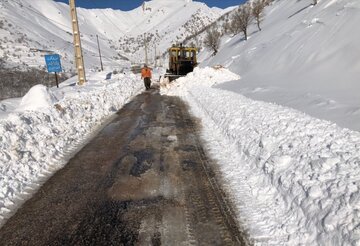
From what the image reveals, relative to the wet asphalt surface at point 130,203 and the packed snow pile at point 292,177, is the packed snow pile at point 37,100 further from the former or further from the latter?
the packed snow pile at point 292,177

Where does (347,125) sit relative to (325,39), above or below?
below

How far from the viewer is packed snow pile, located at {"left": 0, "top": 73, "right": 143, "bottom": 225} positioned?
615 cm

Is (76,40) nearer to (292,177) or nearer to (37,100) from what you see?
(37,100)

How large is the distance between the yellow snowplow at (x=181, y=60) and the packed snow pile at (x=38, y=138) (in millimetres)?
A: 14825

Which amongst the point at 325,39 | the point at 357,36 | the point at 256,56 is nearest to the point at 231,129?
the point at 357,36

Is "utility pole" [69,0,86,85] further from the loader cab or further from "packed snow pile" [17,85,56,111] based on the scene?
the loader cab

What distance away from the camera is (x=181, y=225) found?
4.71 metres

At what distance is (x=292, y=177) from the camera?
17.2 ft

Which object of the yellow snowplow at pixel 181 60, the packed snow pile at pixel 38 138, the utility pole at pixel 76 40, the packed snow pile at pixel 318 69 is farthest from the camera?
the yellow snowplow at pixel 181 60

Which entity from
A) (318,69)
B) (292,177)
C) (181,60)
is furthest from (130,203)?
(181,60)

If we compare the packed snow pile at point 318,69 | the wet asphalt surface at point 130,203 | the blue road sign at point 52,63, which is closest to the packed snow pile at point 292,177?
the wet asphalt surface at point 130,203

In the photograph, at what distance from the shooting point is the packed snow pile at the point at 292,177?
403cm

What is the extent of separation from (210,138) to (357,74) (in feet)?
23.9

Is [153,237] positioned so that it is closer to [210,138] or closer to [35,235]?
[35,235]
